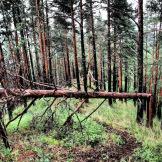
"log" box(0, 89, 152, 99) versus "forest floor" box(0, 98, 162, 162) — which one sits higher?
"log" box(0, 89, 152, 99)

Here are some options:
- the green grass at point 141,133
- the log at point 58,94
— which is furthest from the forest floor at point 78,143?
the log at point 58,94

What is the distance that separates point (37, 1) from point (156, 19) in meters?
11.1

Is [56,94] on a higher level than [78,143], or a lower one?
higher

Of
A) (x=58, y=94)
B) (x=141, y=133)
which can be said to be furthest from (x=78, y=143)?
(x=58, y=94)

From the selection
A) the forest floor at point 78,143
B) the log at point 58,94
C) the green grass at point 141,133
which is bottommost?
the green grass at point 141,133

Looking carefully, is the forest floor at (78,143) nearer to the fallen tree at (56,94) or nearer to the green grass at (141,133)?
the green grass at (141,133)

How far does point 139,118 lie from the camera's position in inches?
664

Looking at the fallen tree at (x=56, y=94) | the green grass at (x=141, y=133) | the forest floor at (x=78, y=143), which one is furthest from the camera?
the green grass at (x=141, y=133)

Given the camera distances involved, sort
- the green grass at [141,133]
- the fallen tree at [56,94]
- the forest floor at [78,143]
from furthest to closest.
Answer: the green grass at [141,133], the forest floor at [78,143], the fallen tree at [56,94]

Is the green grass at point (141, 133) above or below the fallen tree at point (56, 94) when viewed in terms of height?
below

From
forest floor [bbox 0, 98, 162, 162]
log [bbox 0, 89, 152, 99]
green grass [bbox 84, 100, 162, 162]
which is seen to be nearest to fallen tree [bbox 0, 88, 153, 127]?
log [bbox 0, 89, 152, 99]

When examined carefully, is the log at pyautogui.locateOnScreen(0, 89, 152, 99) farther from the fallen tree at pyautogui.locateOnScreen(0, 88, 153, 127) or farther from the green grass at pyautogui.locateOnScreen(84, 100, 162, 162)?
the green grass at pyautogui.locateOnScreen(84, 100, 162, 162)

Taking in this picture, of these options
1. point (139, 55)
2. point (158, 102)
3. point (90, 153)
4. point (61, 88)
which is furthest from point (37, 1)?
point (158, 102)

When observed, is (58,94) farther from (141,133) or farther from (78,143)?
(141,133)
